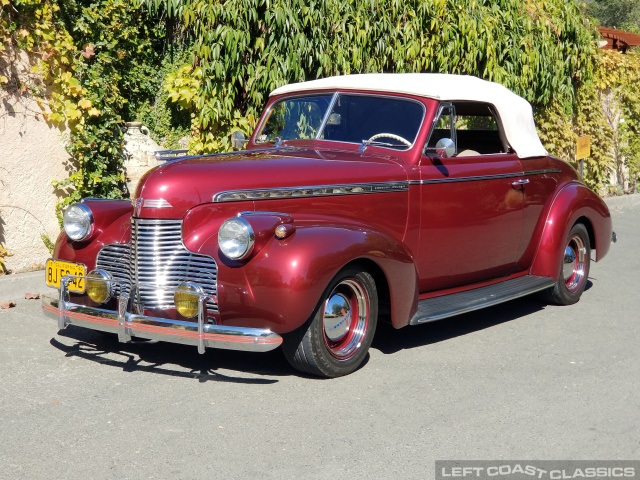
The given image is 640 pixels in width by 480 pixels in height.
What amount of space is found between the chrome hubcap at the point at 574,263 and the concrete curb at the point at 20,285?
439 centimetres

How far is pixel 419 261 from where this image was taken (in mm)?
6062

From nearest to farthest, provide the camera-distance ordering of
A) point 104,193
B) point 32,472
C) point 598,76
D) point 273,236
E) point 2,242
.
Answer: point 32,472
point 273,236
point 2,242
point 104,193
point 598,76

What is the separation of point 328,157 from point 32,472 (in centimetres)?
283

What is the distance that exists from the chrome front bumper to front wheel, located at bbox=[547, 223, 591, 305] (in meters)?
3.34

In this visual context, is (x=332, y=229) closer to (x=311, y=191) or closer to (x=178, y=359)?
(x=311, y=191)

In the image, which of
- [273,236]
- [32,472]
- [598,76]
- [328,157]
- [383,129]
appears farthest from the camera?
[598,76]

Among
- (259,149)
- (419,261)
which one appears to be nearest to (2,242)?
(259,149)

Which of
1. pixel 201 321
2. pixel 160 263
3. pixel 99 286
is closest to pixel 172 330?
pixel 201 321

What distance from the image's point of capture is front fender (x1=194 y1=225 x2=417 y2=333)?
480 cm

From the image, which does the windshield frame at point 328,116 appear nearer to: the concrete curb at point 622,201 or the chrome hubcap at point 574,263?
the chrome hubcap at point 574,263

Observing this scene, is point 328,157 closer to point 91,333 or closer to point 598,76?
point 91,333

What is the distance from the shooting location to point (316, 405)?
4801 millimetres

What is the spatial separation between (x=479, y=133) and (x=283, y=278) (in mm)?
3233

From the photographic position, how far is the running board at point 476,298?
5.78 meters
